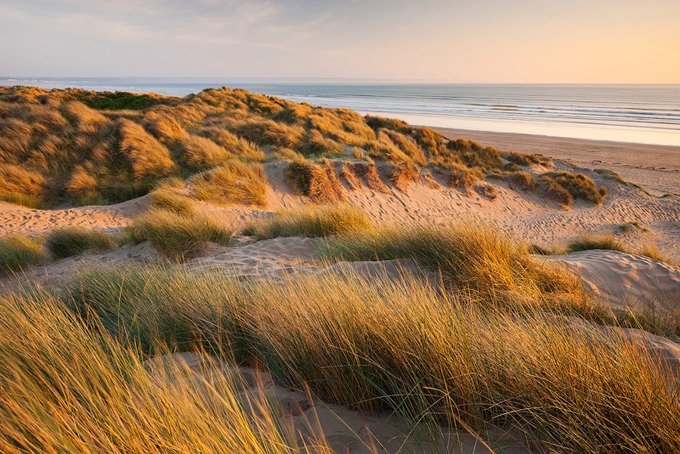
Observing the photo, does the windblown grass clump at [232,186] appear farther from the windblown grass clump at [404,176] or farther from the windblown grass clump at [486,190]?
the windblown grass clump at [486,190]

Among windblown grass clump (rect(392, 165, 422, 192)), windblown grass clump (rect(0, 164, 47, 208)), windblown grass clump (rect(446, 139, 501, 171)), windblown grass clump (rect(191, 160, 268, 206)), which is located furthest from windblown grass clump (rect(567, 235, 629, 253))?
windblown grass clump (rect(0, 164, 47, 208))

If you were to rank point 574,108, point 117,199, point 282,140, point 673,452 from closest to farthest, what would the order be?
point 673,452
point 117,199
point 282,140
point 574,108

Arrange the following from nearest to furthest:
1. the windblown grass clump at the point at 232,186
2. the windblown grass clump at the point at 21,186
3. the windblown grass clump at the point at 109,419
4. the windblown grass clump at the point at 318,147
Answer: the windblown grass clump at the point at 109,419 → the windblown grass clump at the point at 21,186 → the windblown grass clump at the point at 232,186 → the windblown grass clump at the point at 318,147

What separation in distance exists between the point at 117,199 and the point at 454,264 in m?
9.36

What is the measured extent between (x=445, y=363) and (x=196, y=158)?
1114 cm

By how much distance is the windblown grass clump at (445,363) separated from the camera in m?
1.45

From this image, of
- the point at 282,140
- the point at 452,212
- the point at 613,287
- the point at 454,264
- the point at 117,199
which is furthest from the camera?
the point at 282,140

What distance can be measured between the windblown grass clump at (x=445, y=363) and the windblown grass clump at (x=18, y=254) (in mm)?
3756

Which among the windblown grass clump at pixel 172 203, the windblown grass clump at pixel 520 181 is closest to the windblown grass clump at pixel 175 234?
the windblown grass clump at pixel 172 203

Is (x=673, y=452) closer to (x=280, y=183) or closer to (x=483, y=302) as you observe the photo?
(x=483, y=302)

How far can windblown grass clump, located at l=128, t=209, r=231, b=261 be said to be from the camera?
5602mm

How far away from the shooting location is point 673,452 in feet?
4.37

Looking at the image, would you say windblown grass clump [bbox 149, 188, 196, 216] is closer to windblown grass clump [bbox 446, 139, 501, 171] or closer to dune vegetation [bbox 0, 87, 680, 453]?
dune vegetation [bbox 0, 87, 680, 453]

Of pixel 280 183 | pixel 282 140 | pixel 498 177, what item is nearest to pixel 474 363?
pixel 280 183
